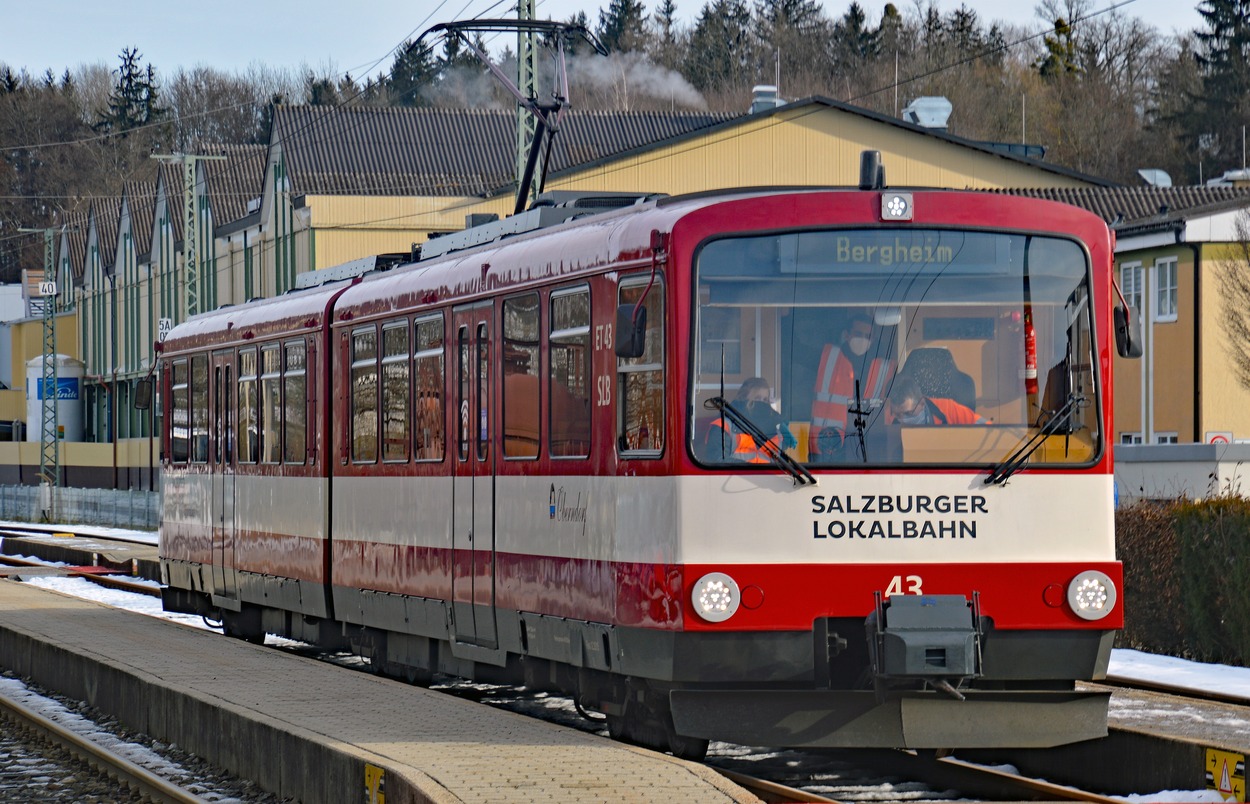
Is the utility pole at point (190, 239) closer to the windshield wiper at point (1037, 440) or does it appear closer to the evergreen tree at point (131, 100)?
the windshield wiper at point (1037, 440)

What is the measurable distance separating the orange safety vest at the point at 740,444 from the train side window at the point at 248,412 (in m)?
8.34

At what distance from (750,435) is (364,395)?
551 centimetres

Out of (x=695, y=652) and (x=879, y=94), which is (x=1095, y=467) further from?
(x=879, y=94)

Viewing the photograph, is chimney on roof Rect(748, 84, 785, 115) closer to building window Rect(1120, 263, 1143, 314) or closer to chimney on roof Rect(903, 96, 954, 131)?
chimney on roof Rect(903, 96, 954, 131)

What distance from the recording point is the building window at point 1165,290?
3978 cm

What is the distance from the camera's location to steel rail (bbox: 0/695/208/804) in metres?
11.1

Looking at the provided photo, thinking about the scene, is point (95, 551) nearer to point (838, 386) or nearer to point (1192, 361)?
point (1192, 361)

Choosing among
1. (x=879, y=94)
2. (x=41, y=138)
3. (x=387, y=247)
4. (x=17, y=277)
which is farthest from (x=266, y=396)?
(x=17, y=277)

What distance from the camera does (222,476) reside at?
1908 cm

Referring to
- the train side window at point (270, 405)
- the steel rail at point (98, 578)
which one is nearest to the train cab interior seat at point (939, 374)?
the train side window at point (270, 405)

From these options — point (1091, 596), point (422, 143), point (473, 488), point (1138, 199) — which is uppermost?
point (422, 143)

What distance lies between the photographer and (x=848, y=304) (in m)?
10.4

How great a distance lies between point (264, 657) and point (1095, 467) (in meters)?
7.12

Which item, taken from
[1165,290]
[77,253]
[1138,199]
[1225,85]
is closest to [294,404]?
[1165,290]
